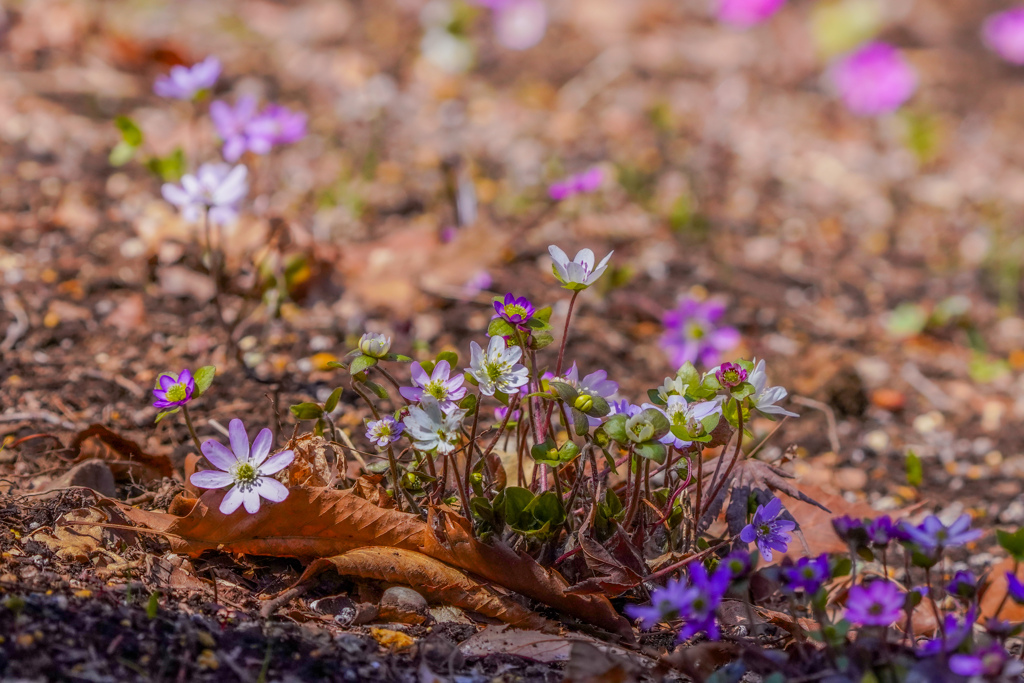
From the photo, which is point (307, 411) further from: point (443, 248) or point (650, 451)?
point (443, 248)

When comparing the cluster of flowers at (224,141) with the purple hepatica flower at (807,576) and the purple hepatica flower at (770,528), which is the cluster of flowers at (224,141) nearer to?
the purple hepatica flower at (770,528)

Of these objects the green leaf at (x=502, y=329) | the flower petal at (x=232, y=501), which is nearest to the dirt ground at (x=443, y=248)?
the flower petal at (x=232, y=501)

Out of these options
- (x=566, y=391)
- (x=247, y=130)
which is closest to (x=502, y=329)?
(x=566, y=391)

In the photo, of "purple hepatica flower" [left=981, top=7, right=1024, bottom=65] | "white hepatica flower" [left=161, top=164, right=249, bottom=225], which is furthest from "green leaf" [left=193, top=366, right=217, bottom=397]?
"purple hepatica flower" [left=981, top=7, right=1024, bottom=65]

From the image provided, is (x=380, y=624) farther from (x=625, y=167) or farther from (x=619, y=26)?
(x=619, y=26)

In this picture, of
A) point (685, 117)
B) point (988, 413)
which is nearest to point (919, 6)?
point (685, 117)

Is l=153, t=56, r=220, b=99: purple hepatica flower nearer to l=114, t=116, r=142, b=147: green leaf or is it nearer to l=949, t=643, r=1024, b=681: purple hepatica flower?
l=114, t=116, r=142, b=147: green leaf
